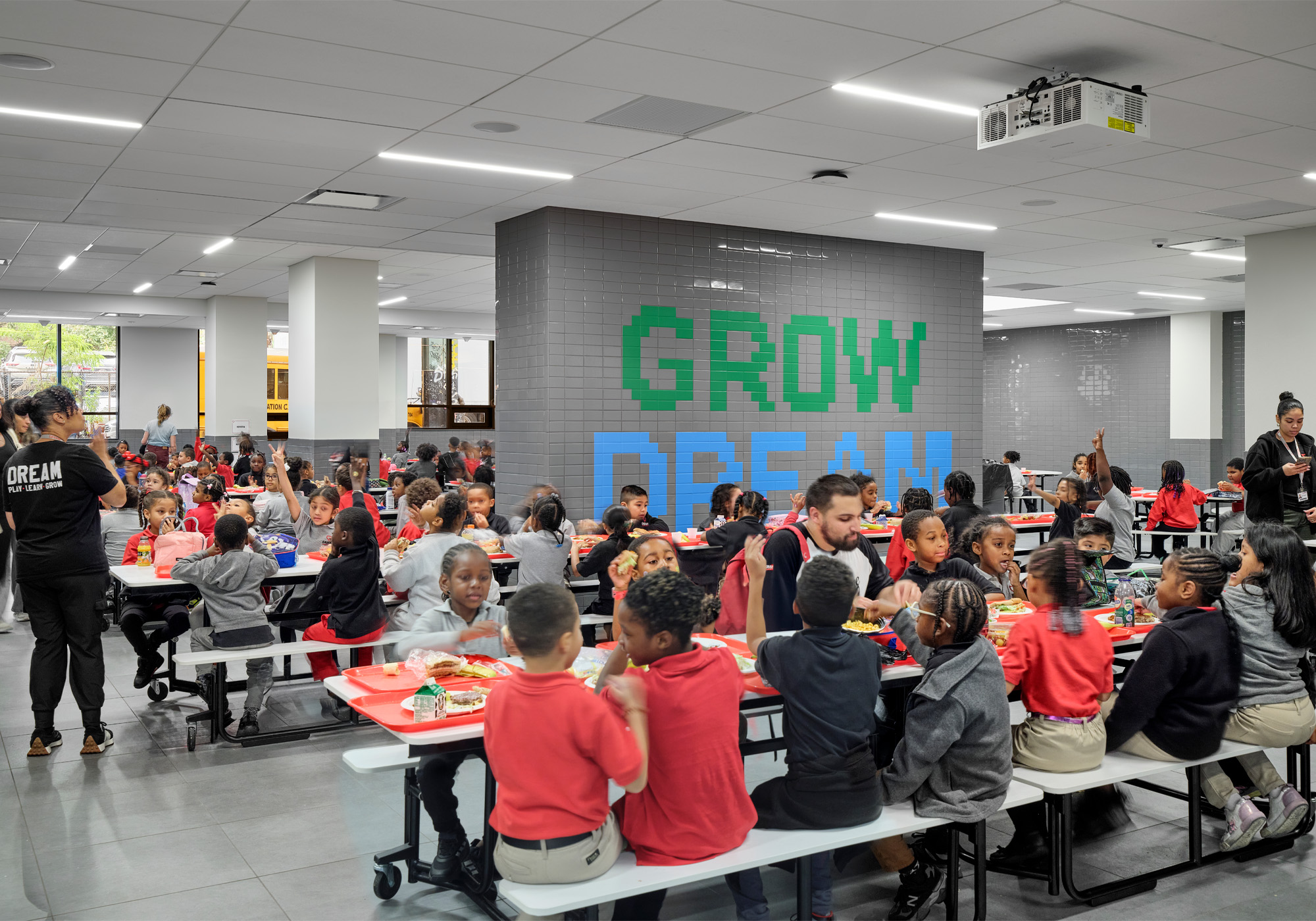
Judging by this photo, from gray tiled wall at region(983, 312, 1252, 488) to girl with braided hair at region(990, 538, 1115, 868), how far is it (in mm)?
14567

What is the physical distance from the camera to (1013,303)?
1477cm

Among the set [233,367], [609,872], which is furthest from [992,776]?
[233,367]

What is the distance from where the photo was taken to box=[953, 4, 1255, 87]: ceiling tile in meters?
4.23

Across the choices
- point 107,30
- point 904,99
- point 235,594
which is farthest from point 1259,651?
point 107,30

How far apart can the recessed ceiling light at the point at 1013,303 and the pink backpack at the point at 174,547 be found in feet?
36.0

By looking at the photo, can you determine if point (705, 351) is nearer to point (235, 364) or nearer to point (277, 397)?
point (235, 364)

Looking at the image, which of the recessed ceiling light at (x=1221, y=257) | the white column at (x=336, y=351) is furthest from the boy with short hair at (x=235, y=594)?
the recessed ceiling light at (x=1221, y=257)

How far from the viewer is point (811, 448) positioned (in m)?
9.45

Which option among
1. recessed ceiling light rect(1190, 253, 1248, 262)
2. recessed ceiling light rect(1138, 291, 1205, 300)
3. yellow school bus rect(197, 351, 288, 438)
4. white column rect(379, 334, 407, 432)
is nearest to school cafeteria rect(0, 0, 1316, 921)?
recessed ceiling light rect(1190, 253, 1248, 262)

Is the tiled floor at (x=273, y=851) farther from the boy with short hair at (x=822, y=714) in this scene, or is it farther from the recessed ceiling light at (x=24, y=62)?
the recessed ceiling light at (x=24, y=62)

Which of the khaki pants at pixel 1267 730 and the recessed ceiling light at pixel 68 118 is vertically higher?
the recessed ceiling light at pixel 68 118

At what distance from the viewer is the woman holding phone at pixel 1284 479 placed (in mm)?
7312

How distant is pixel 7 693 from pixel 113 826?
2584 mm

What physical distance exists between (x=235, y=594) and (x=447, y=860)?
7.40ft
